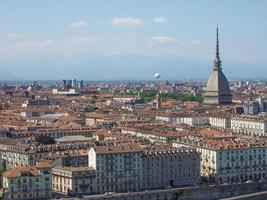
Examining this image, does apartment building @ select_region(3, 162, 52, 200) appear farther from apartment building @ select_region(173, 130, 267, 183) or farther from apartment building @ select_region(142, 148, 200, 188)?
apartment building @ select_region(173, 130, 267, 183)

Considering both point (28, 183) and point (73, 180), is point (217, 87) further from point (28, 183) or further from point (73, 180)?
point (28, 183)

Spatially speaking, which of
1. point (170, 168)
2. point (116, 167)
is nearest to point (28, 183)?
point (116, 167)

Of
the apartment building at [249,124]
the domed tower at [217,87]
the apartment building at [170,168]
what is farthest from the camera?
the domed tower at [217,87]

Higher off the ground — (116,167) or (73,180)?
(116,167)

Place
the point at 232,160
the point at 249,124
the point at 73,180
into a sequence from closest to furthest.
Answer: the point at 73,180, the point at 232,160, the point at 249,124

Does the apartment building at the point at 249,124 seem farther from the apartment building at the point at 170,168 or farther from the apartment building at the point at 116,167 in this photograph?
the apartment building at the point at 116,167

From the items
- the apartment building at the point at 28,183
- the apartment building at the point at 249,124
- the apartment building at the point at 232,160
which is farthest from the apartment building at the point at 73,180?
the apartment building at the point at 249,124

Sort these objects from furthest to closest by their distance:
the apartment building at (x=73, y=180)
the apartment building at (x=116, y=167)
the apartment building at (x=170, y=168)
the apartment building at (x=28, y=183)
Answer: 1. the apartment building at (x=170, y=168)
2. the apartment building at (x=116, y=167)
3. the apartment building at (x=73, y=180)
4. the apartment building at (x=28, y=183)

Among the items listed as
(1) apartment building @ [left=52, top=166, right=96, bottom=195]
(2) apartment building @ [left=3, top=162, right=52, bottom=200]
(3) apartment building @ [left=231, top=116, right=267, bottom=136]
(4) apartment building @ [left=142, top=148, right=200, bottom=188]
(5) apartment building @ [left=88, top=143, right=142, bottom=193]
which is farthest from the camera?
(3) apartment building @ [left=231, top=116, right=267, bottom=136]

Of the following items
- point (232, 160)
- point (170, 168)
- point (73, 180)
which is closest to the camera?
point (73, 180)

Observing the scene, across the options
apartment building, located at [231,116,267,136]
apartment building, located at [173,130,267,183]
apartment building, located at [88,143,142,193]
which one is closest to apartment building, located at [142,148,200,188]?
apartment building, located at [88,143,142,193]
